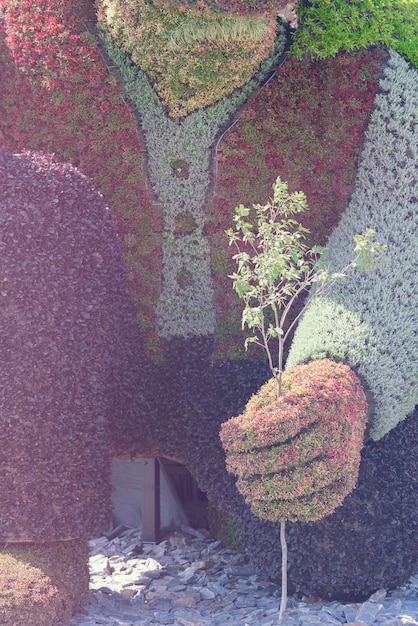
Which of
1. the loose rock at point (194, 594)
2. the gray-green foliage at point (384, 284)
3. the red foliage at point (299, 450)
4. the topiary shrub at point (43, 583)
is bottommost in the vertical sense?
the loose rock at point (194, 594)

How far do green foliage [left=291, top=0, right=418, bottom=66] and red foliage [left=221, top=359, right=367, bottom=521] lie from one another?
1386mm

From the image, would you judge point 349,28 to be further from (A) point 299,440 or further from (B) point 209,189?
(A) point 299,440

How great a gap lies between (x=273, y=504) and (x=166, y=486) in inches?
83.9

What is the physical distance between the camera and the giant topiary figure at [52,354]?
3.20 metres

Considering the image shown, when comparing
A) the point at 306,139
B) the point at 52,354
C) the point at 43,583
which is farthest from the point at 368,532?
the point at 306,139

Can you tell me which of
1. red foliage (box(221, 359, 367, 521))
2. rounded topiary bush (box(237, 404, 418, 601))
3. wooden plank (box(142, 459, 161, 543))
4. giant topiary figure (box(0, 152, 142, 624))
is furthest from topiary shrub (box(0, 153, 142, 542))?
wooden plank (box(142, 459, 161, 543))

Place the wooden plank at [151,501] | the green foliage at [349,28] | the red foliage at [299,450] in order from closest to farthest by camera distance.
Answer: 1. the red foliage at [299,450]
2. the green foliage at [349,28]
3. the wooden plank at [151,501]

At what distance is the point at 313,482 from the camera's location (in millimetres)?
2955

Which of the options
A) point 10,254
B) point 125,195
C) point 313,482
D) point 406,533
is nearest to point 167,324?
point 125,195

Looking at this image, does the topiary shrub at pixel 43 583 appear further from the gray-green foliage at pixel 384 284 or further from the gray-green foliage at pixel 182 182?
the gray-green foliage at pixel 384 284

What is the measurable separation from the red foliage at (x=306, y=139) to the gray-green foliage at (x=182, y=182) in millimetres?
69

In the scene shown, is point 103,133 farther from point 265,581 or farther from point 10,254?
point 265,581

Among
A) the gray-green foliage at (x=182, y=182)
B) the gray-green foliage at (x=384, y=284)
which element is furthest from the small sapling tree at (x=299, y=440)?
the gray-green foliage at (x=182, y=182)

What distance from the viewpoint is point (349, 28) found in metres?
3.48
